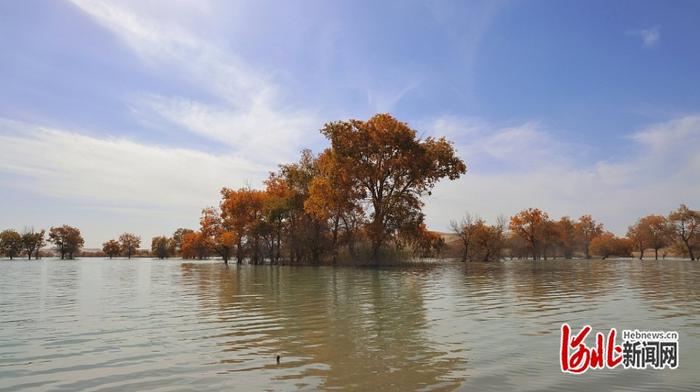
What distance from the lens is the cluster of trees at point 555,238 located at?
78750 mm

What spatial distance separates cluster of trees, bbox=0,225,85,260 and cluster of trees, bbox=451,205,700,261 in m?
115

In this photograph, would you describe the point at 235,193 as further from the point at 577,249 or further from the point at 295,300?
the point at 577,249

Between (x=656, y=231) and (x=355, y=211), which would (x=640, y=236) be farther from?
(x=355, y=211)

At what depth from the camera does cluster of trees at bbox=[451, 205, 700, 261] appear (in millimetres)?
78750

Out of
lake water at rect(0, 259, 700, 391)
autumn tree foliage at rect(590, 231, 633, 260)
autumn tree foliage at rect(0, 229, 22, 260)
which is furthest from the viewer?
autumn tree foliage at rect(0, 229, 22, 260)

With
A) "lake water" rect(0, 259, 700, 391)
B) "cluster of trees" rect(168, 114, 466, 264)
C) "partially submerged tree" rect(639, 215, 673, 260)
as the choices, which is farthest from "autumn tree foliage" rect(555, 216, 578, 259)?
"lake water" rect(0, 259, 700, 391)

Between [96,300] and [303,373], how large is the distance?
13669 millimetres

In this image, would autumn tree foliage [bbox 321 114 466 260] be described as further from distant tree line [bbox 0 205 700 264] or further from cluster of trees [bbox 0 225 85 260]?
cluster of trees [bbox 0 225 85 260]

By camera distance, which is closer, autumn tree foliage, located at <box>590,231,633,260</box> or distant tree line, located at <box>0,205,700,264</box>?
distant tree line, located at <box>0,205,700,264</box>

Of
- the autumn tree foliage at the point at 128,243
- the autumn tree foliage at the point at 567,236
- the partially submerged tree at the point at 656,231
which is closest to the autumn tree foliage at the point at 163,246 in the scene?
the autumn tree foliage at the point at 128,243

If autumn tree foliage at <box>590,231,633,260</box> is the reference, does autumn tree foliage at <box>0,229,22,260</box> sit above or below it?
above

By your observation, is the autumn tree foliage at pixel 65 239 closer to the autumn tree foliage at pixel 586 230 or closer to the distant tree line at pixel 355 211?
the distant tree line at pixel 355 211

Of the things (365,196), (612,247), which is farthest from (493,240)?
(612,247)

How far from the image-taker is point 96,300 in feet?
55.6
